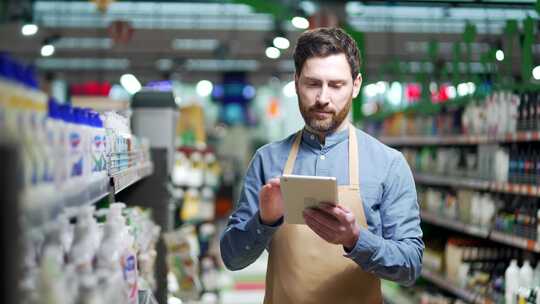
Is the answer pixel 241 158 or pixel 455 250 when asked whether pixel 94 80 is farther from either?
pixel 455 250

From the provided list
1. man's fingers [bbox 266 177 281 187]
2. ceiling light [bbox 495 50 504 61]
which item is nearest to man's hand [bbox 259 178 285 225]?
man's fingers [bbox 266 177 281 187]

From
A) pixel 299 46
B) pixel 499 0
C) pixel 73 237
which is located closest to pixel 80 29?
pixel 499 0

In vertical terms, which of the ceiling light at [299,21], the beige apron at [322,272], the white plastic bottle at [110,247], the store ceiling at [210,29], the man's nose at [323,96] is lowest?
the beige apron at [322,272]

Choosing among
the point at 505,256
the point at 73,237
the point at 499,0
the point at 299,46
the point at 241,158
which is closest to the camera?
the point at 73,237

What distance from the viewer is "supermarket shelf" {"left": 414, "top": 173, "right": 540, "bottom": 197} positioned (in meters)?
5.24

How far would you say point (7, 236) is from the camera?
1.29 metres

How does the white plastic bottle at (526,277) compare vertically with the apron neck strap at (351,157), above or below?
below

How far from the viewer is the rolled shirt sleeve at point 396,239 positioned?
2500 millimetres

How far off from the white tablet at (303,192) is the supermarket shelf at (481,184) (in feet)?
10.2

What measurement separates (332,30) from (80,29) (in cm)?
1216

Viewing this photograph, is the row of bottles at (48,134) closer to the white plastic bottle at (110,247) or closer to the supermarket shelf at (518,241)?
the white plastic bottle at (110,247)

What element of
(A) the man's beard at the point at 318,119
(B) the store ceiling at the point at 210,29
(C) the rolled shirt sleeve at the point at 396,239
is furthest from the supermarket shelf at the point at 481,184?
(B) the store ceiling at the point at 210,29

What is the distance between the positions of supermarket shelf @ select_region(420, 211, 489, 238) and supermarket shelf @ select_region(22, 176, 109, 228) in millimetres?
4824

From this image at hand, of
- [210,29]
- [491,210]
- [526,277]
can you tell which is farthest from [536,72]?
[210,29]
